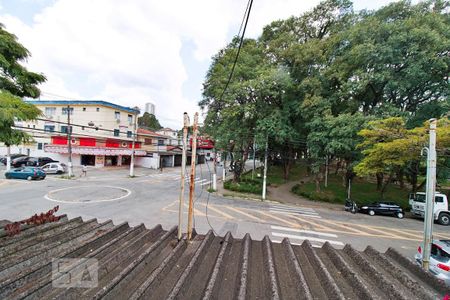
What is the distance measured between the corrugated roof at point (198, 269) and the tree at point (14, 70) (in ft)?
9.36

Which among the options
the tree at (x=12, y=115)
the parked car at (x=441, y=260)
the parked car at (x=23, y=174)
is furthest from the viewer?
the parked car at (x=23, y=174)

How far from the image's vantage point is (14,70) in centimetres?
370

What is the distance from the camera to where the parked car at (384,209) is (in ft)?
44.9

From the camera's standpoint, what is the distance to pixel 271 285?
1.98 meters

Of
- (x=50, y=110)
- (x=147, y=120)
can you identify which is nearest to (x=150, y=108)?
(x=147, y=120)

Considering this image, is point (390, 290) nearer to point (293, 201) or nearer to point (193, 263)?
point (193, 263)

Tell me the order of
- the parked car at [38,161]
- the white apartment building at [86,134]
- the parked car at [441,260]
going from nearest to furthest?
the parked car at [441,260] < the parked car at [38,161] < the white apartment building at [86,134]

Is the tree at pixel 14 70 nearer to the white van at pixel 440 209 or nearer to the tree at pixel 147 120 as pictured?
the white van at pixel 440 209

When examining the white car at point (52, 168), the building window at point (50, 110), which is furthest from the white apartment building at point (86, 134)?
the white car at point (52, 168)

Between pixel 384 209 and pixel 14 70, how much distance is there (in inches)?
770

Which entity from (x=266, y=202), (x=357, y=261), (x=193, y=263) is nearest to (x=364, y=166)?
(x=266, y=202)

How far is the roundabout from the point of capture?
1259cm

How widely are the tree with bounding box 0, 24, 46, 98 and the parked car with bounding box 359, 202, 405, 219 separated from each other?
18.5 m

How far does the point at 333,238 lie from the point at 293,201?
7.65 metres
